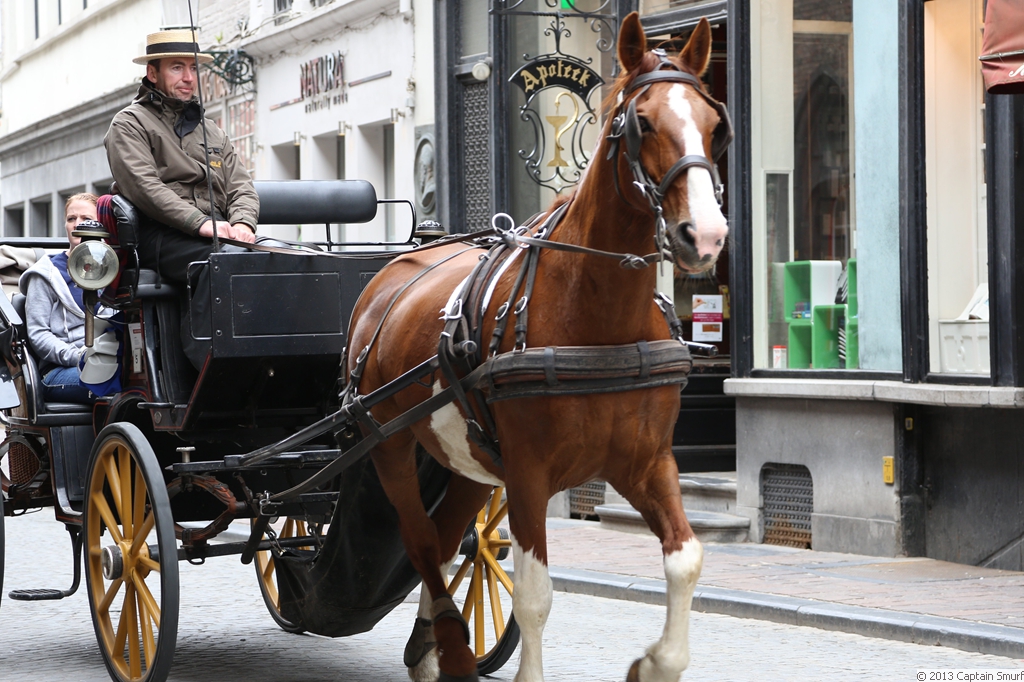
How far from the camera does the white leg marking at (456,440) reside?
5031mm

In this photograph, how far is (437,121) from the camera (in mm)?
13844

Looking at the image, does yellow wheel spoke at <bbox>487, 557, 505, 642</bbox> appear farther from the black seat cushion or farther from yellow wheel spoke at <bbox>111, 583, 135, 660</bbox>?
the black seat cushion

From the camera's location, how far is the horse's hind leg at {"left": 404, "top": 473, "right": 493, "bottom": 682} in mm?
5793

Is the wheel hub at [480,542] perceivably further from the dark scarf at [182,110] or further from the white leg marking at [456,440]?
the dark scarf at [182,110]

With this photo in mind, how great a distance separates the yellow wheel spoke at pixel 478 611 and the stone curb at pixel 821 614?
1769mm

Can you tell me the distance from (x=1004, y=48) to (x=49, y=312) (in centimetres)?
507

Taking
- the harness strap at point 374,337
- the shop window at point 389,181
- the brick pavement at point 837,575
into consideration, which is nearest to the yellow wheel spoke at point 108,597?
the harness strap at point 374,337

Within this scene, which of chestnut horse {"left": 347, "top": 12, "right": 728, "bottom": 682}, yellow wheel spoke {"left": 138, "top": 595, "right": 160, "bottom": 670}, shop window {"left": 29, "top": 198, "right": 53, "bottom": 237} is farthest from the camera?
shop window {"left": 29, "top": 198, "right": 53, "bottom": 237}

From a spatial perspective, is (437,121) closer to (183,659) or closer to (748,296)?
(748,296)

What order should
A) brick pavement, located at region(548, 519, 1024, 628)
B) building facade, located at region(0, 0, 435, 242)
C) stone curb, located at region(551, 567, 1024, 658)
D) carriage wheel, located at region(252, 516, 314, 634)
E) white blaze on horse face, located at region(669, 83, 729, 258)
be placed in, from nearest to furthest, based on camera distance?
white blaze on horse face, located at region(669, 83, 729, 258) < stone curb, located at region(551, 567, 1024, 658) < carriage wheel, located at region(252, 516, 314, 634) < brick pavement, located at region(548, 519, 1024, 628) < building facade, located at region(0, 0, 435, 242)

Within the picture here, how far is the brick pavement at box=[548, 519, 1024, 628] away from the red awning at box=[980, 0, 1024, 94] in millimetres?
2678

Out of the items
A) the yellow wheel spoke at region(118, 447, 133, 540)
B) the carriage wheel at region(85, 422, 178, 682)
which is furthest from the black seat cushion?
the yellow wheel spoke at region(118, 447, 133, 540)

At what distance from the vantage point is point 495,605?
21.1ft

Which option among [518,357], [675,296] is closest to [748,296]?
[675,296]
